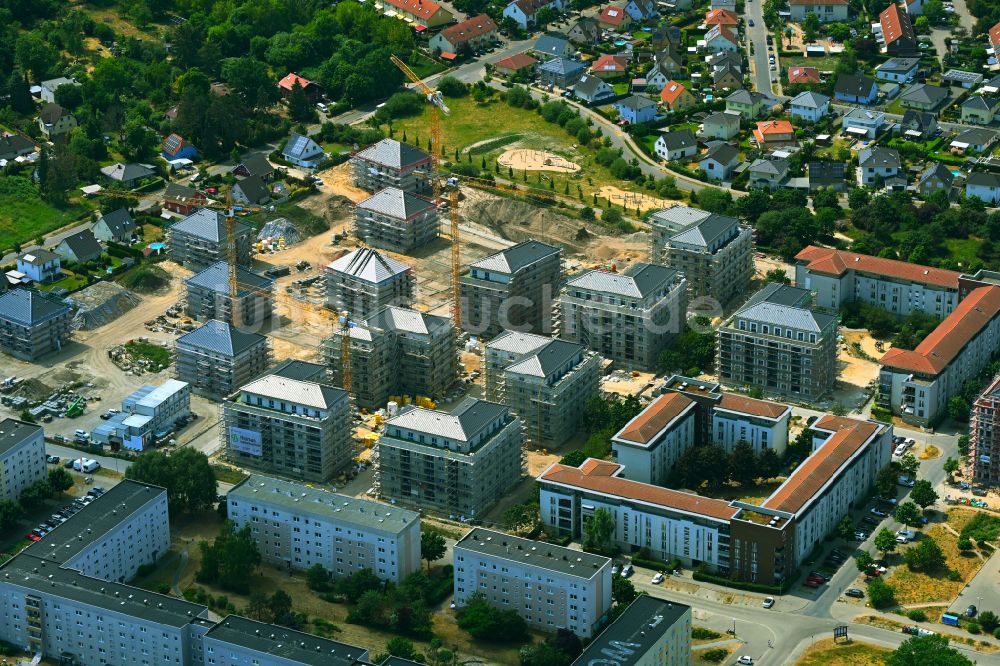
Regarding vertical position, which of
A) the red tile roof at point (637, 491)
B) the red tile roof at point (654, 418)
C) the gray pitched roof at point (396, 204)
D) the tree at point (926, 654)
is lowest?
the tree at point (926, 654)

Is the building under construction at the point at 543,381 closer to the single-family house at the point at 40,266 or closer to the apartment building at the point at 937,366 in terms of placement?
the apartment building at the point at 937,366

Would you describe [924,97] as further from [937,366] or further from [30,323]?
[30,323]

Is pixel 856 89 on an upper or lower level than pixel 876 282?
upper

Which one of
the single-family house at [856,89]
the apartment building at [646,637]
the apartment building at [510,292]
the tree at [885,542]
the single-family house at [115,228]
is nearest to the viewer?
the apartment building at [646,637]

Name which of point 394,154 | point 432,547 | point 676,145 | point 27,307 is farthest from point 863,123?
point 27,307

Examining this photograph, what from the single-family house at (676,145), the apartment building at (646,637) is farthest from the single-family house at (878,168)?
the apartment building at (646,637)

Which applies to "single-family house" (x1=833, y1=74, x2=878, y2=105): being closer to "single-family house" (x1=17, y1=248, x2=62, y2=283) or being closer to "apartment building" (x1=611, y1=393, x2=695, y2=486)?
"apartment building" (x1=611, y1=393, x2=695, y2=486)
